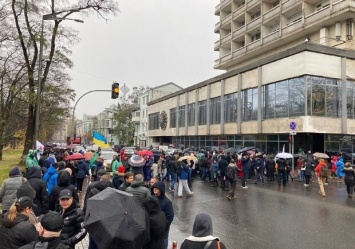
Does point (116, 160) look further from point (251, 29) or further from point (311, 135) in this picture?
point (251, 29)

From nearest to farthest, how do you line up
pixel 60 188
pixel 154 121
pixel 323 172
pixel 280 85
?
pixel 60 188, pixel 323 172, pixel 280 85, pixel 154 121

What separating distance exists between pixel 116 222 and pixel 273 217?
8025mm

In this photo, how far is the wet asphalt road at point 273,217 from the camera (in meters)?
8.21

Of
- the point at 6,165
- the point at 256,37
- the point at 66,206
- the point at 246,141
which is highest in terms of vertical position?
the point at 256,37

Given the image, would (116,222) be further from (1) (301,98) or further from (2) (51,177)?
(1) (301,98)

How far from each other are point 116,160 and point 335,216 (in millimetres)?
8616

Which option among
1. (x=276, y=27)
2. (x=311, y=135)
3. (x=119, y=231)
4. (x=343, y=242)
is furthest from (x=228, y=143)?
(x=119, y=231)

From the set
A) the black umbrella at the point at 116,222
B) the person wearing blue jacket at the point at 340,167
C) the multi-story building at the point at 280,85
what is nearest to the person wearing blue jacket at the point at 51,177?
the black umbrella at the point at 116,222

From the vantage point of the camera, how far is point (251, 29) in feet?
140

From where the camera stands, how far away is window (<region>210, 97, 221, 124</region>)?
1529 inches

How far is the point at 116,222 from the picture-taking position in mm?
3992

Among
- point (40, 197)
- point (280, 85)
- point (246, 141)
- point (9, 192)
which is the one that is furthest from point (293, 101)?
point (9, 192)

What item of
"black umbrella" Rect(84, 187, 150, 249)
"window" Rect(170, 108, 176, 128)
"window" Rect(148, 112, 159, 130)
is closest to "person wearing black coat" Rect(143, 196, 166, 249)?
"black umbrella" Rect(84, 187, 150, 249)

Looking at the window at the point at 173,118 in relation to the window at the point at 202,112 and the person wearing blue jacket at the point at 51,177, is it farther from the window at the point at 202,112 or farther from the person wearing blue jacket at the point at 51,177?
the person wearing blue jacket at the point at 51,177
